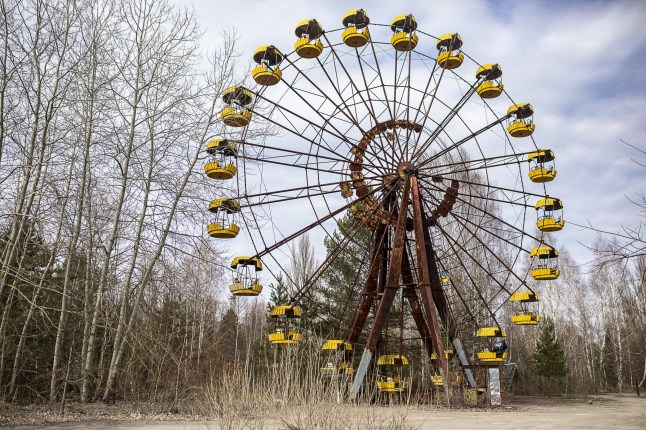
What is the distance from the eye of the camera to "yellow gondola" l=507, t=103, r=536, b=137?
19.5 meters

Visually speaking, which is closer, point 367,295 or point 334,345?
point 334,345

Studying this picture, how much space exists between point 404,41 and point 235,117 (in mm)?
6468

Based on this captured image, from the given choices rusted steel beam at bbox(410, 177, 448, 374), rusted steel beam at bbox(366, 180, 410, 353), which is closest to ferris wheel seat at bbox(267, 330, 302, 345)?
rusted steel beam at bbox(366, 180, 410, 353)

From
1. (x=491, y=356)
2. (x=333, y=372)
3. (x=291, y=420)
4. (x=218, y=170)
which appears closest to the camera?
(x=291, y=420)

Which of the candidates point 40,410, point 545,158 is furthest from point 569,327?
point 40,410

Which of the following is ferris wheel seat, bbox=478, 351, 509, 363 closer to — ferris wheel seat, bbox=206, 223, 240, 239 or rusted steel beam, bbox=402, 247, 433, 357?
rusted steel beam, bbox=402, 247, 433, 357

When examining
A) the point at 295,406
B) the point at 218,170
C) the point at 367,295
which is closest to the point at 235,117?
the point at 218,170

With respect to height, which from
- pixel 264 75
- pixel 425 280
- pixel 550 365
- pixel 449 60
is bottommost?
pixel 550 365

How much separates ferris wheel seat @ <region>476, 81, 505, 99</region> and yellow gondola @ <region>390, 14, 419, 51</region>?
3007 mm

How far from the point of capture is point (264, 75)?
61.9 ft

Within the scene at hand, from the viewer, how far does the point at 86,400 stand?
16969 mm

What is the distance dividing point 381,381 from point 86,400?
951 cm

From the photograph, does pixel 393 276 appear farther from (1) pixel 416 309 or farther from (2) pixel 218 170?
(2) pixel 218 170

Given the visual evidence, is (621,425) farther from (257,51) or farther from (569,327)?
(569,327)
